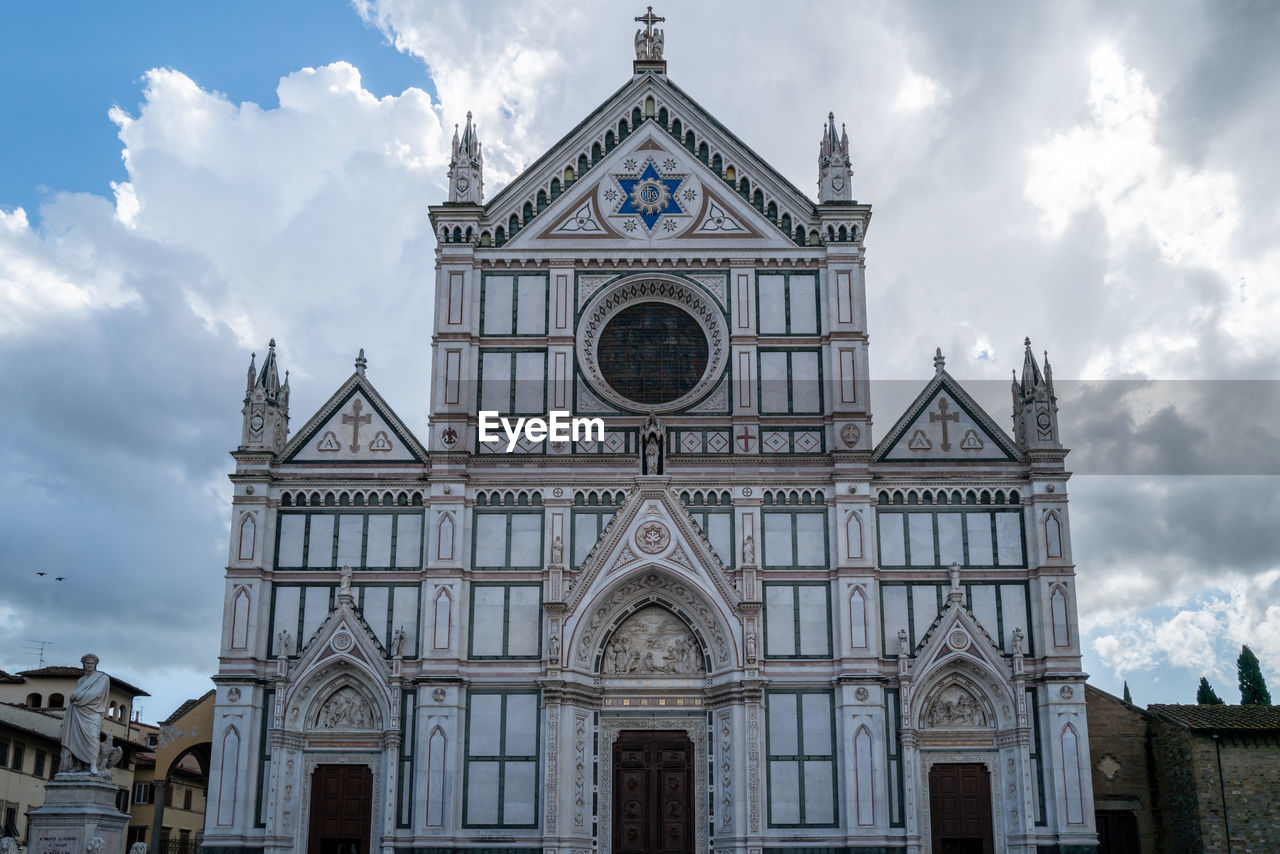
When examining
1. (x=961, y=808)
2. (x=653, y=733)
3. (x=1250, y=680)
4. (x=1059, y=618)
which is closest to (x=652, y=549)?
(x=653, y=733)

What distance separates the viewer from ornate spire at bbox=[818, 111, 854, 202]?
3519 centimetres

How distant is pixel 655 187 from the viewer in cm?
3534

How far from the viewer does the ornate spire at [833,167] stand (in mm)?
35188

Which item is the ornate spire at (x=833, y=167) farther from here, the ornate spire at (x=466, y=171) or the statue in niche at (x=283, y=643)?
the statue in niche at (x=283, y=643)

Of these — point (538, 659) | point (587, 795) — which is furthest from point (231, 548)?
point (587, 795)

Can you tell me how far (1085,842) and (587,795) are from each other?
38.0 feet

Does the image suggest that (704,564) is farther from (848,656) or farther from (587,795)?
(587,795)

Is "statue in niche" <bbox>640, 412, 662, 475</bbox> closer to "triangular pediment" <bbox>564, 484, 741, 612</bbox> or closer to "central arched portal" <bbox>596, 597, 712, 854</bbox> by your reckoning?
"triangular pediment" <bbox>564, 484, 741, 612</bbox>

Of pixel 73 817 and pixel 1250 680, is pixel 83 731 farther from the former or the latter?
pixel 1250 680

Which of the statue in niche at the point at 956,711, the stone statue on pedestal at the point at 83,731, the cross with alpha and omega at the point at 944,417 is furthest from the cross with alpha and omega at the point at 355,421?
the statue in niche at the point at 956,711

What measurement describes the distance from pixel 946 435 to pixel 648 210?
389 inches

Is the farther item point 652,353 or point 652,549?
point 652,353

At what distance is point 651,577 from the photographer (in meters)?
32.6

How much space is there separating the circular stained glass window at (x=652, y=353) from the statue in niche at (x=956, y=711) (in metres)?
10.0
